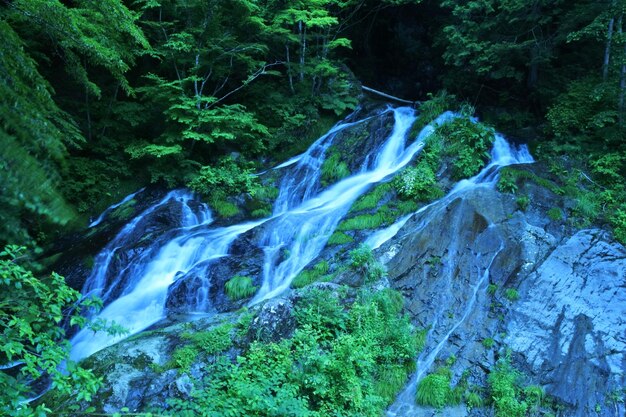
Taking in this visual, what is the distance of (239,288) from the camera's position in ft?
26.4

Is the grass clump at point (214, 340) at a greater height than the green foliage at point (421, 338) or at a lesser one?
greater

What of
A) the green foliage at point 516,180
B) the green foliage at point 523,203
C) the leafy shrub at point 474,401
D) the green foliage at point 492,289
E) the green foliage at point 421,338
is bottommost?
the leafy shrub at point 474,401

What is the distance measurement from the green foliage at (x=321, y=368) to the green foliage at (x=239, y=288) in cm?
213

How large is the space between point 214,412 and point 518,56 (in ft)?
42.5

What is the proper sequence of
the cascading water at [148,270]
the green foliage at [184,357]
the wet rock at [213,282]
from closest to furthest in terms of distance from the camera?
the green foliage at [184,357], the cascading water at [148,270], the wet rock at [213,282]

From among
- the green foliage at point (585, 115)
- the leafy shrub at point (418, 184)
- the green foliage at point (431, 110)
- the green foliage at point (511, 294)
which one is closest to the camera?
the green foliage at point (511, 294)

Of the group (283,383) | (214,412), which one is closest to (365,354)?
(283,383)

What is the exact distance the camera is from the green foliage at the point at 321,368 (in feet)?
15.1

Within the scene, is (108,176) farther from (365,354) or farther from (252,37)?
(365,354)

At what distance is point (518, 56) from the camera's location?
12430 mm

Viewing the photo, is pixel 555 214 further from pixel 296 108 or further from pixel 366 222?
pixel 296 108

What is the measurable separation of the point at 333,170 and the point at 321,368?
734 cm

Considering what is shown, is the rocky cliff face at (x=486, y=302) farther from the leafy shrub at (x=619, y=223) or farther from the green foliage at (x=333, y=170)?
the green foliage at (x=333, y=170)

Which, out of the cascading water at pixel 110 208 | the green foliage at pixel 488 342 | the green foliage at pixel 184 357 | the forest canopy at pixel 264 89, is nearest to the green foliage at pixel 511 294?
the green foliage at pixel 488 342
